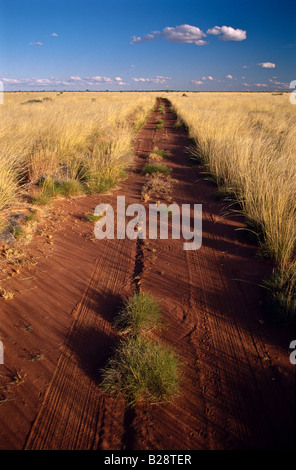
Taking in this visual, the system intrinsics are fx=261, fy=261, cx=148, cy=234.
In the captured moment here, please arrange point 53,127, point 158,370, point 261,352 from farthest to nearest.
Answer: point 53,127 → point 261,352 → point 158,370

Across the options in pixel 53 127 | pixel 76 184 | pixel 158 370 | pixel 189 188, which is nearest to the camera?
pixel 158 370

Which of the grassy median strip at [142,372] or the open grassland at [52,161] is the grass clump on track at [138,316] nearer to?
the grassy median strip at [142,372]

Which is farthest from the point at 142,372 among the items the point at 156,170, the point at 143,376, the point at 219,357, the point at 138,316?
the point at 156,170

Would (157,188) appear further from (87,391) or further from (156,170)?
(87,391)

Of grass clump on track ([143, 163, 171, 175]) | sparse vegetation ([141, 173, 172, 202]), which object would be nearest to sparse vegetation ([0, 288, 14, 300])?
sparse vegetation ([141, 173, 172, 202])

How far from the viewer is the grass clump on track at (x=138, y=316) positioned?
254 cm

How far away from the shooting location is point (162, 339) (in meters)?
2.49

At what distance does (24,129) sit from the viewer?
296 inches

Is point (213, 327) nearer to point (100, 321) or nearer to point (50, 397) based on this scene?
point (100, 321)

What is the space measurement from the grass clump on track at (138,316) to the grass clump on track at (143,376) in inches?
13.6

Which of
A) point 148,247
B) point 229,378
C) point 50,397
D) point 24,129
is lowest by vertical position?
point 50,397

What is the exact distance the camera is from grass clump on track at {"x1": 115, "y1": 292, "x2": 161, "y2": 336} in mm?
2541

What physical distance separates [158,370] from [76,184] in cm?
488
